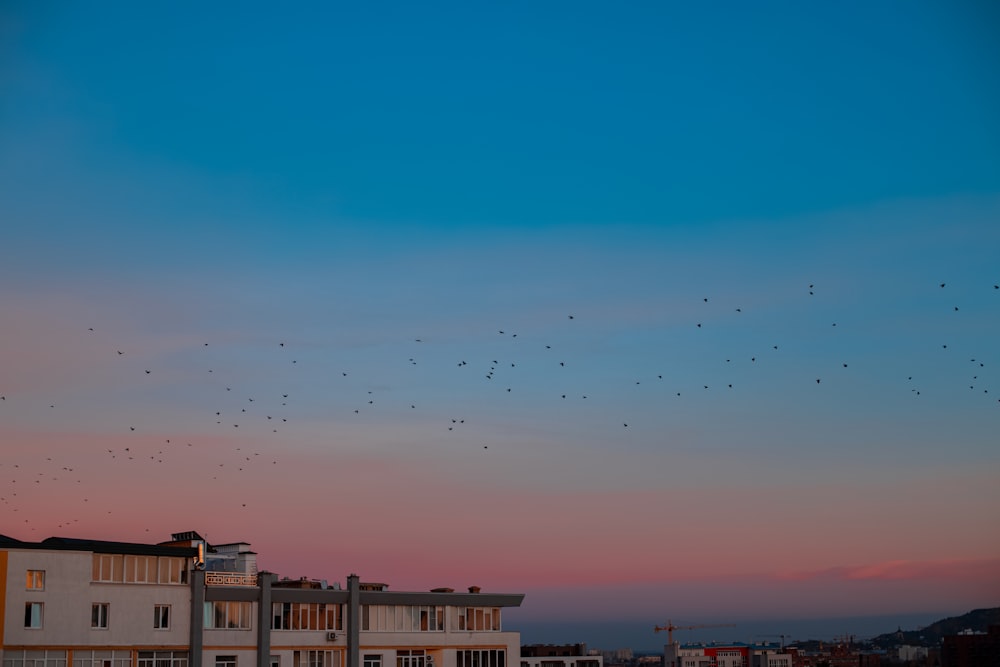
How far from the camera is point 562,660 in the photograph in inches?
4678

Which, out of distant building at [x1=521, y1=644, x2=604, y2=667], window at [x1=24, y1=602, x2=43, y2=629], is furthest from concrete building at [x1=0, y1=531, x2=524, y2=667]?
distant building at [x1=521, y1=644, x2=604, y2=667]

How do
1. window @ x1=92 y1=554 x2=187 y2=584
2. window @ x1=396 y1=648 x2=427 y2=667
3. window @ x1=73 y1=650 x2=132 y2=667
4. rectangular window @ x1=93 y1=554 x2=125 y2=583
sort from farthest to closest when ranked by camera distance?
1. window @ x1=396 y1=648 x2=427 y2=667
2. window @ x1=92 y1=554 x2=187 y2=584
3. rectangular window @ x1=93 y1=554 x2=125 y2=583
4. window @ x1=73 y1=650 x2=132 y2=667

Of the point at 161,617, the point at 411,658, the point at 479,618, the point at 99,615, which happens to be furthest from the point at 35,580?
the point at 479,618

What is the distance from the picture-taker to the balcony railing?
246ft

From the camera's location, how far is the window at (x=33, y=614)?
6606cm

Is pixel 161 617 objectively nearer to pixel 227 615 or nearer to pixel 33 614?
pixel 227 615

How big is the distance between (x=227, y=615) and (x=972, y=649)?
176ft

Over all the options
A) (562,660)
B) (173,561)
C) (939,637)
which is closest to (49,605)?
(173,561)

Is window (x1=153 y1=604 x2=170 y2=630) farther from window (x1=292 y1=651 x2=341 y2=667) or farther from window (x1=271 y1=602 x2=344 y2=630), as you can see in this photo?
window (x1=292 y1=651 x2=341 y2=667)

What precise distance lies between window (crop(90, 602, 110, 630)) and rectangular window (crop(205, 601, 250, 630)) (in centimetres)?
682

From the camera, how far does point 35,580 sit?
6669 centimetres

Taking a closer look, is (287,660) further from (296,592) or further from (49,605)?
(49,605)

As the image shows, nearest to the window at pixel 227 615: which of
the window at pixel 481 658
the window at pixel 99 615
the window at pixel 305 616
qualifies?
the window at pixel 305 616

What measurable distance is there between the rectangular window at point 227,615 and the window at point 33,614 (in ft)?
35.4
